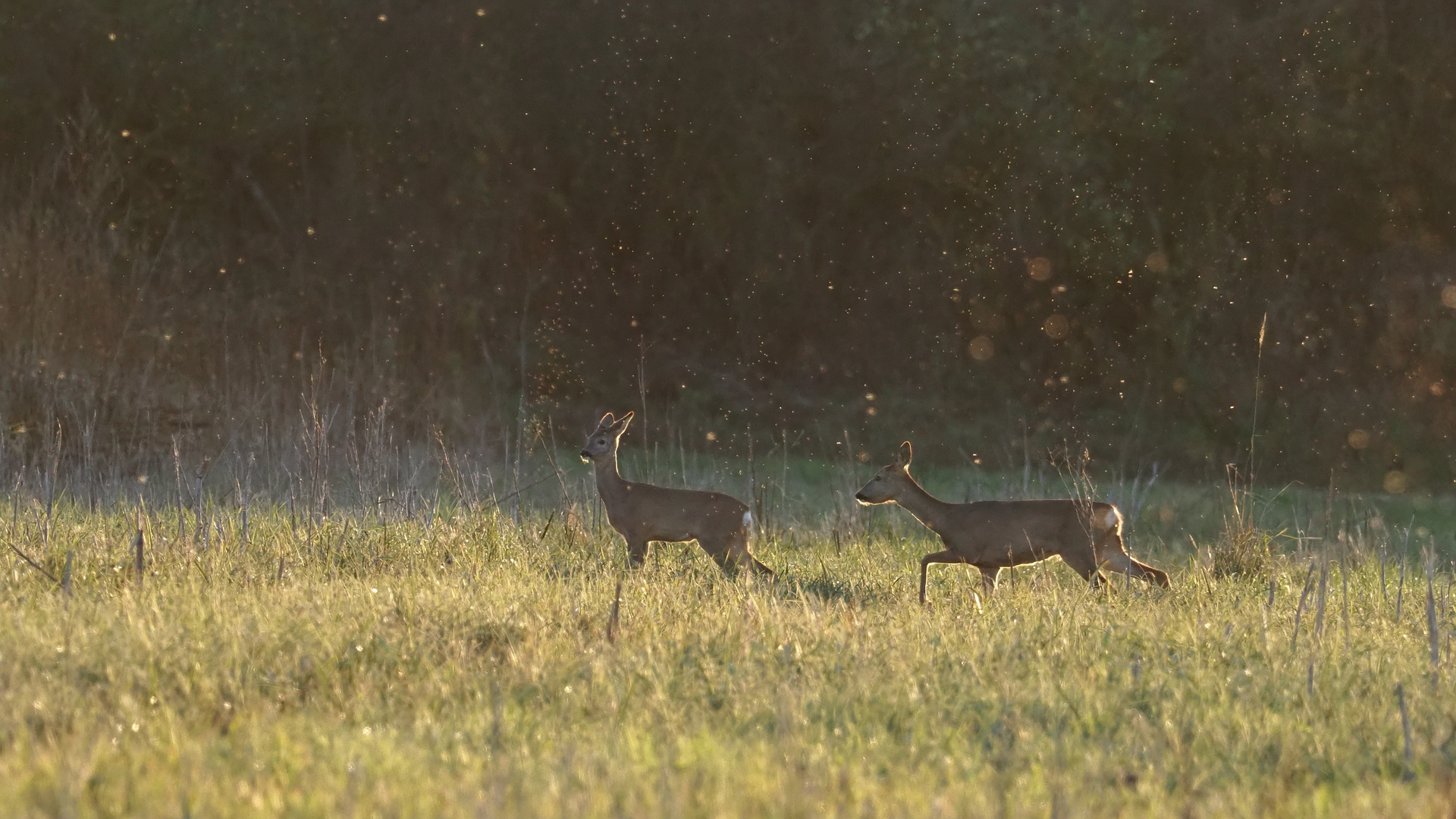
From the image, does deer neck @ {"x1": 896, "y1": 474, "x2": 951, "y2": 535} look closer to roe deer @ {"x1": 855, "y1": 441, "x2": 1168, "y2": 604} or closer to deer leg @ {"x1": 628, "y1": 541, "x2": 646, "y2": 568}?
roe deer @ {"x1": 855, "y1": 441, "x2": 1168, "y2": 604}

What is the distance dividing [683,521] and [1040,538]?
2.04 metres

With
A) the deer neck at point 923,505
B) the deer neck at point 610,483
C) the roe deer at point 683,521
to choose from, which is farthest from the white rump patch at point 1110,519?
the deer neck at point 610,483

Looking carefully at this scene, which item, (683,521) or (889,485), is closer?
(683,521)

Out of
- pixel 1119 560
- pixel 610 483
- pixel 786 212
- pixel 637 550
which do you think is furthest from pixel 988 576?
pixel 786 212

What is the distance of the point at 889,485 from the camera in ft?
31.4

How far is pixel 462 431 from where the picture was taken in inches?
646

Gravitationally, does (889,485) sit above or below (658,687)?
below

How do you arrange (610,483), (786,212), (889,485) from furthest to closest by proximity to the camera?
(786,212) → (610,483) → (889,485)

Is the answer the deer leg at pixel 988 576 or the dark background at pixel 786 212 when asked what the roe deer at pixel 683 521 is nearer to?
the deer leg at pixel 988 576

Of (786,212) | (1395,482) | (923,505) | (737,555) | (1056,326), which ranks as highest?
(786,212)

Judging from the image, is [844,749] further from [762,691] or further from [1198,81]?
[1198,81]

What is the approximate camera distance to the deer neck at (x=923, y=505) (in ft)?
29.7

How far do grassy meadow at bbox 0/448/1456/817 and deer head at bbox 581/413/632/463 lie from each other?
1292mm

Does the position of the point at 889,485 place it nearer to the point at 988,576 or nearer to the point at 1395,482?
the point at 988,576
